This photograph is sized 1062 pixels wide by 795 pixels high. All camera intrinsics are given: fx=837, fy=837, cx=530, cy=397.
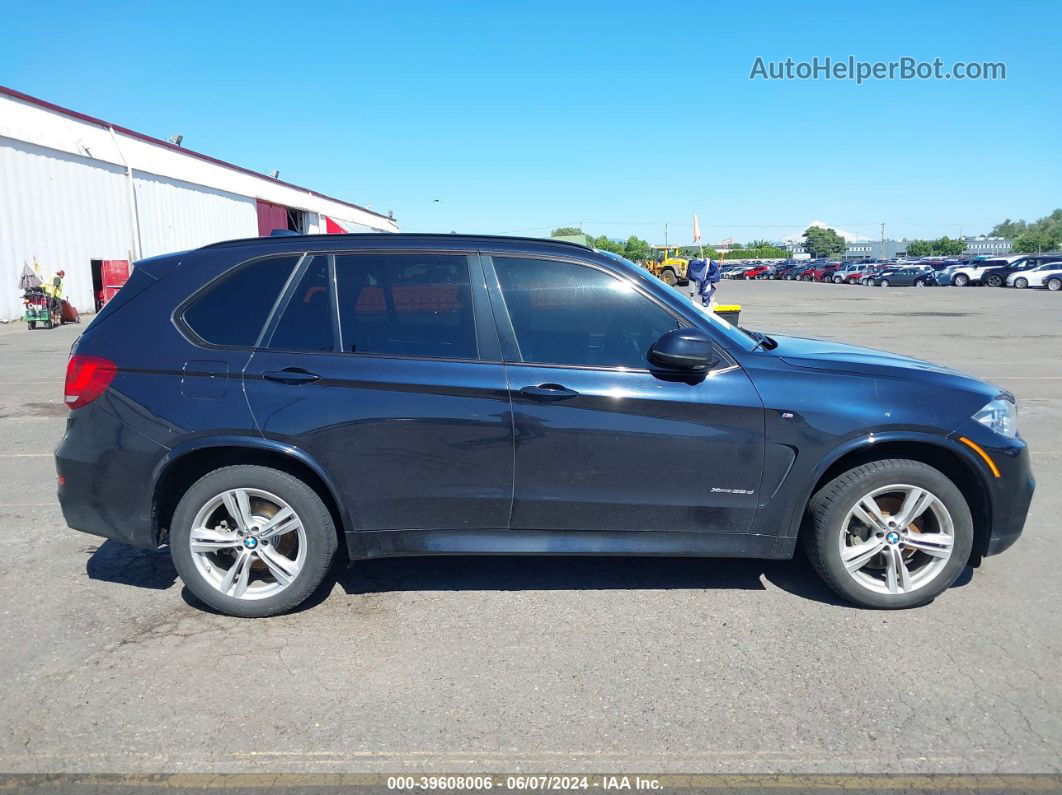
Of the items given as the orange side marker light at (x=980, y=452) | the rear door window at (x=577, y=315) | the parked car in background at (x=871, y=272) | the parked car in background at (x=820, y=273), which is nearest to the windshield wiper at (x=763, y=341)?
the rear door window at (x=577, y=315)

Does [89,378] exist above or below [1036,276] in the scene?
below

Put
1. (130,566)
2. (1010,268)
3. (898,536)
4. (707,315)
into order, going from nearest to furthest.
Answer: (898,536) < (707,315) < (130,566) < (1010,268)

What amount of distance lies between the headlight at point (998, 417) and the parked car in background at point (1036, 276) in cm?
4558

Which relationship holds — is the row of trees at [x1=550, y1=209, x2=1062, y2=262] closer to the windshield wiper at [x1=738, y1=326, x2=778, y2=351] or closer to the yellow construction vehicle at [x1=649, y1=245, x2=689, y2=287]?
the yellow construction vehicle at [x1=649, y1=245, x2=689, y2=287]

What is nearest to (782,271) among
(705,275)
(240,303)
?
(705,275)

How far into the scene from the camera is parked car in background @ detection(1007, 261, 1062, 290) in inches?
1683

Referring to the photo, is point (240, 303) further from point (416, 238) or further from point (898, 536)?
point (898, 536)

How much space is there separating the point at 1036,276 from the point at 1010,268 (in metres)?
2.20

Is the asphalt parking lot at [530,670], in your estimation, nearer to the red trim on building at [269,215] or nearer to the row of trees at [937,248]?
the red trim on building at [269,215]

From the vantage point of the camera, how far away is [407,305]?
4.09 metres

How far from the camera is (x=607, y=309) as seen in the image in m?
4.13

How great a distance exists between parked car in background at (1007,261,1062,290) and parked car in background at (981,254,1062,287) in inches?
10.9

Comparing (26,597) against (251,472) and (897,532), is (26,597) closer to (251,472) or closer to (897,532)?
(251,472)

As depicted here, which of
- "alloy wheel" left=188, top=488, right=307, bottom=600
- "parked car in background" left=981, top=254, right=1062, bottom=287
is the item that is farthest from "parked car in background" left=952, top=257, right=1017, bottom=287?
"alloy wheel" left=188, top=488, right=307, bottom=600
